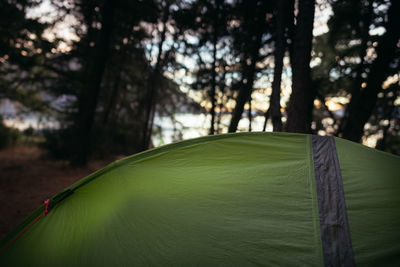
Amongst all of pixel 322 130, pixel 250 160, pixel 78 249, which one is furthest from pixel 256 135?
pixel 322 130

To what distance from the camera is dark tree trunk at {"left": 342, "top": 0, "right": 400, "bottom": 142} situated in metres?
4.99

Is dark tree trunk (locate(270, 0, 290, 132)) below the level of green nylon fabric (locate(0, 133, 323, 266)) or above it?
above

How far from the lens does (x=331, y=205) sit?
1.66 m

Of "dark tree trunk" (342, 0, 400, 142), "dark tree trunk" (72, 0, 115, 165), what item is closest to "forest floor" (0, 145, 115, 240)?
"dark tree trunk" (72, 0, 115, 165)

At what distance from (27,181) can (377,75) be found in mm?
10176

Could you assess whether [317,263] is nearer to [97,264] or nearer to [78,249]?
[97,264]

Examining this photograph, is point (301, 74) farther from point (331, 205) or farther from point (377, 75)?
point (331, 205)

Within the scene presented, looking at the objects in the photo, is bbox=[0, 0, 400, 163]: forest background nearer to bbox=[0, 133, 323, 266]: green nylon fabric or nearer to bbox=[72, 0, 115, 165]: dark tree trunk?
bbox=[72, 0, 115, 165]: dark tree trunk

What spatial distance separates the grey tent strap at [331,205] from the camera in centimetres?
146

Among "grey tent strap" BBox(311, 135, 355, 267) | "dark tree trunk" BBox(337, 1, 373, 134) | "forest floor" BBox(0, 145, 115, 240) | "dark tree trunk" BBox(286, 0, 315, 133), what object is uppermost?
"dark tree trunk" BBox(337, 1, 373, 134)

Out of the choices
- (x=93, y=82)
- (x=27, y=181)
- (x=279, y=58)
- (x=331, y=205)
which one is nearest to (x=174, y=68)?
(x=93, y=82)

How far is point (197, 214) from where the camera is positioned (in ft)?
5.72

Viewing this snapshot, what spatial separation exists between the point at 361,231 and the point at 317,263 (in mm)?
435

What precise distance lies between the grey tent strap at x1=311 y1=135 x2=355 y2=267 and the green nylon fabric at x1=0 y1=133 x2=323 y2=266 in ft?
0.20
